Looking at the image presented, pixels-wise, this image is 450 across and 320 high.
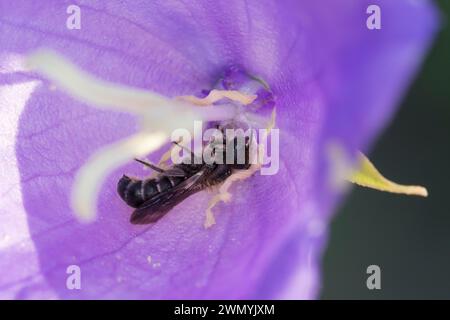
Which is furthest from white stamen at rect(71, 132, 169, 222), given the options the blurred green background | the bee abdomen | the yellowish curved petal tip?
the blurred green background

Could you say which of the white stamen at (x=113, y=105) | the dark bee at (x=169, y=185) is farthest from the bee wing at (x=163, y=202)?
the white stamen at (x=113, y=105)

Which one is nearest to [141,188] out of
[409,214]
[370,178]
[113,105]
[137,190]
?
[137,190]

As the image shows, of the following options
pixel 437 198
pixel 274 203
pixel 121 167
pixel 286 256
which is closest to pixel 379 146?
pixel 437 198

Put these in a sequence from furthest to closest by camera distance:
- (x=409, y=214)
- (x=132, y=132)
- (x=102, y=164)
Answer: (x=409, y=214) < (x=132, y=132) < (x=102, y=164)

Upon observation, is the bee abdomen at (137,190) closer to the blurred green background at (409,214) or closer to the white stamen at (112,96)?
the white stamen at (112,96)

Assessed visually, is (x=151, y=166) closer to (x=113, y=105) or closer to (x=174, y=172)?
(x=174, y=172)

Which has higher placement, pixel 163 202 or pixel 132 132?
pixel 132 132

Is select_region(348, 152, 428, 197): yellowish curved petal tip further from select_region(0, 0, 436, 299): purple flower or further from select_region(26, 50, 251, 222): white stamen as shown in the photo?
select_region(26, 50, 251, 222): white stamen

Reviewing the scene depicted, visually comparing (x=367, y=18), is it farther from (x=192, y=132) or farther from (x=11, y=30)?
(x=11, y=30)
